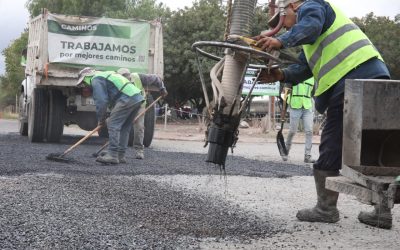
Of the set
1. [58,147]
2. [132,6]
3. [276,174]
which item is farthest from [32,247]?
[132,6]

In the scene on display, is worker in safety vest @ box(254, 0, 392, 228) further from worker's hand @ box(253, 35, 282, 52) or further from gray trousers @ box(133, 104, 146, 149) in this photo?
gray trousers @ box(133, 104, 146, 149)

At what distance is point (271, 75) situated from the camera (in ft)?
14.7

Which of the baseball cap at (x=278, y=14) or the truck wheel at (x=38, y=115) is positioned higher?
the baseball cap at (x=278, y=14)

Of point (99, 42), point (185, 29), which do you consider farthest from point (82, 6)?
point (99, 42)

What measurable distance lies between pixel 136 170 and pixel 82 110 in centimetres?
434

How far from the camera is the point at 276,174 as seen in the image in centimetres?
755

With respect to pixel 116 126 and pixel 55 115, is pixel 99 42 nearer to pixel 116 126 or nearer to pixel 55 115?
pixel 55 115

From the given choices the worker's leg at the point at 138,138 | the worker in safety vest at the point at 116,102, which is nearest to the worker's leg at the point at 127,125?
the worker in safety vest at the point at 116,102

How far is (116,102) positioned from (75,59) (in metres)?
3.23

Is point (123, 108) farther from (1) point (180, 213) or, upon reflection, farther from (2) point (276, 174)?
(1) point (180, 213)

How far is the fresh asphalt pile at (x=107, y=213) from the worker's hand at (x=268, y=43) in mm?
1252

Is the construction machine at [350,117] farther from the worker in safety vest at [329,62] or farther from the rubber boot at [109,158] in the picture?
the rubber boot at [109,158]

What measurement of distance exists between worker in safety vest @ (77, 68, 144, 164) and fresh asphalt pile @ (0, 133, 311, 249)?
0.93 meters

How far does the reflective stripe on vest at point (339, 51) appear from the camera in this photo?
4.06 metres
